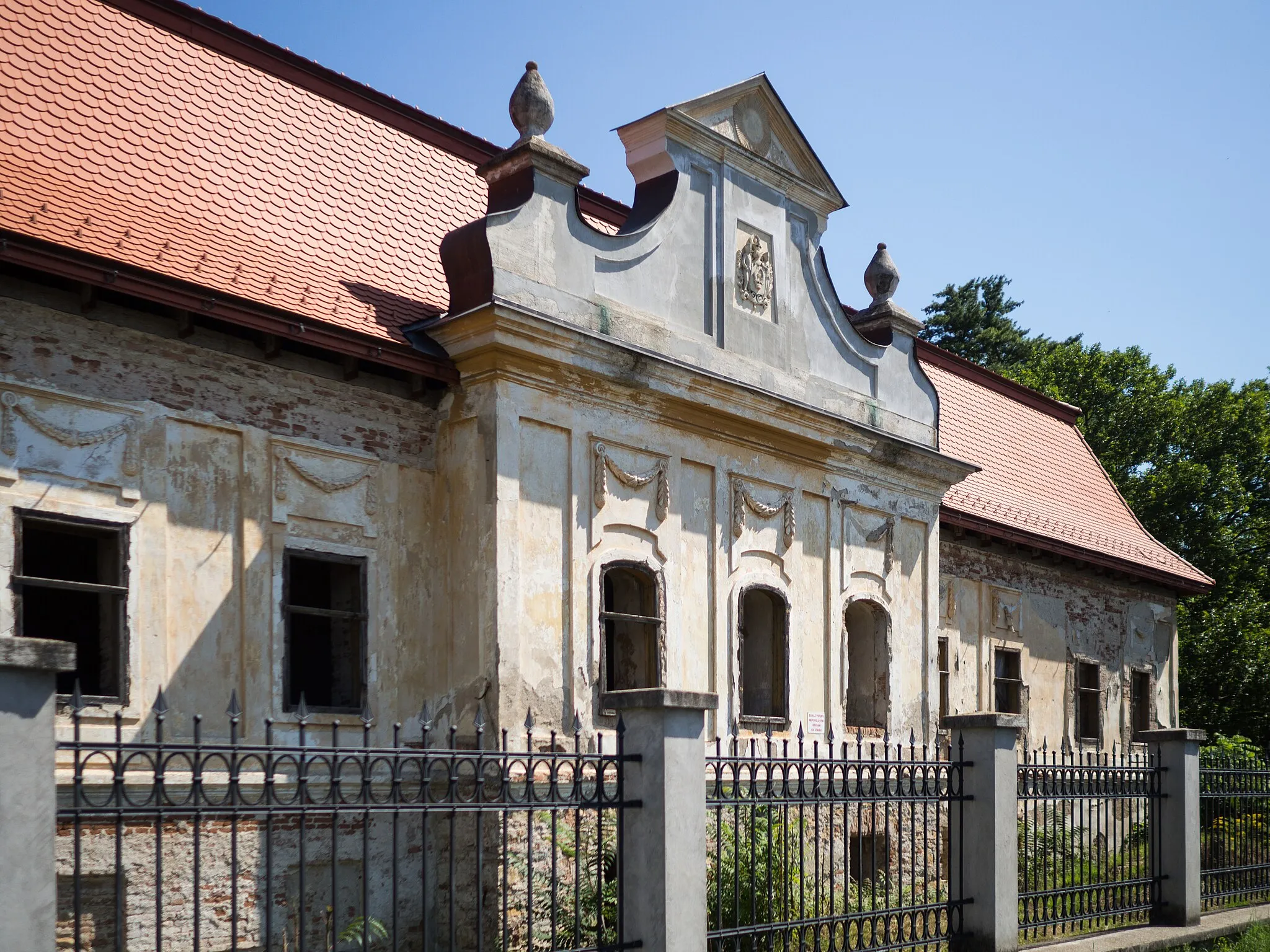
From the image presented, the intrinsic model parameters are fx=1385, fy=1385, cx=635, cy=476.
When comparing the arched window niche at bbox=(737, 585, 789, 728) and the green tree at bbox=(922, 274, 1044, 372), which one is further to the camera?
the green tree at bbox=(922, 274, 1044, 372)

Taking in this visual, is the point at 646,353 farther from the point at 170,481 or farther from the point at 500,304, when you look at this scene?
the point at 170,481

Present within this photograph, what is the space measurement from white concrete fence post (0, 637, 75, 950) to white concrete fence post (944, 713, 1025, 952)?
640 centimetres

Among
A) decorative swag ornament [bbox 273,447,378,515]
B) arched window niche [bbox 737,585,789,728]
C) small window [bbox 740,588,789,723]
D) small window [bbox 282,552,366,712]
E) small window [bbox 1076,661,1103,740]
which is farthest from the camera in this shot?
small window [bbox 1076,661,1103,740]

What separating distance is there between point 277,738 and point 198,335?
3.19 meters

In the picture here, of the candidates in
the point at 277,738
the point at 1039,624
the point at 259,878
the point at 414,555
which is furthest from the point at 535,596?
the point at 1039,624

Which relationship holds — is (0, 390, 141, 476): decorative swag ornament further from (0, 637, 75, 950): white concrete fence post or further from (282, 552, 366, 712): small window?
(0, 637, 75, 950): white concrete fence post

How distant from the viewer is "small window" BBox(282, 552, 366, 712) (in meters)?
11.4

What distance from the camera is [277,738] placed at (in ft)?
35.5

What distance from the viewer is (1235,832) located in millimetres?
13656

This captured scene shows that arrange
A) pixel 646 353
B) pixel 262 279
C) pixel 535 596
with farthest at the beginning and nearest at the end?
pixel 646 353, pixel 535 596, pixel 262 279

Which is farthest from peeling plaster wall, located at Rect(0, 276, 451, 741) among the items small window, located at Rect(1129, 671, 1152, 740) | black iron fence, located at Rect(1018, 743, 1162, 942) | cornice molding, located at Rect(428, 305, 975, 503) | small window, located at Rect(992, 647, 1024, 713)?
small window, located at Rect(1129, 671, 1152, 740)

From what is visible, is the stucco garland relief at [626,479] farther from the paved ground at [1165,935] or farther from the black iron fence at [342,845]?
the paved ground at [1165,935]

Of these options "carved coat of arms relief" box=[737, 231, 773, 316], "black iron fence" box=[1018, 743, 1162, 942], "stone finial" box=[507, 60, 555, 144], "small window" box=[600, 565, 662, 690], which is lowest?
"black iron fence" box=[1018, 743, 1162, 942]

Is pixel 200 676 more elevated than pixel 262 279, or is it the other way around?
pixel 262 279
